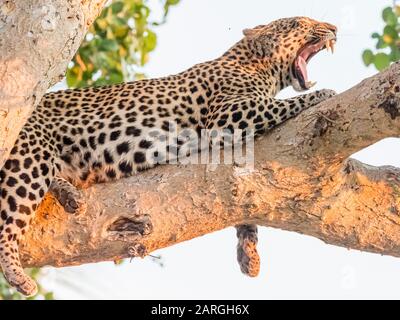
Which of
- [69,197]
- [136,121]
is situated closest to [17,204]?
[69,197]

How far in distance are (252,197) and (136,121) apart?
1254mm

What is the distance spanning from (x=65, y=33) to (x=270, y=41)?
3.72 metres

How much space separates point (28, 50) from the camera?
4.71 meters

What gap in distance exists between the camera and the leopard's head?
815 centimetres

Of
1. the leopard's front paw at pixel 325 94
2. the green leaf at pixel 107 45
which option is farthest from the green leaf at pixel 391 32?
the green leaf at pixel 107 45

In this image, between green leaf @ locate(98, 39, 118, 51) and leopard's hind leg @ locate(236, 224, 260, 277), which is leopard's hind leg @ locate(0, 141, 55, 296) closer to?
leopard's hind leg @ locate(236, 224, 260, 277)

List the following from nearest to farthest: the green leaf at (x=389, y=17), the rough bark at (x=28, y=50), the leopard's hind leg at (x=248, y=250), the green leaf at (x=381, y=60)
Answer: the rough bark at (x=28, y=50), the leopard's hind leg at (x=248, y=250), the green leaf at (x=381, y=60), the green leaf at (x=389, y=17)

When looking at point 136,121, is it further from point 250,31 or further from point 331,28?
point 331,28

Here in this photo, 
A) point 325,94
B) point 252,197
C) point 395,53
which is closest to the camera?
point 252,197

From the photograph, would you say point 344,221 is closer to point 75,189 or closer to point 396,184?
point 396,184

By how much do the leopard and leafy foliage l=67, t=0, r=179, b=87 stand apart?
2550 millimetres

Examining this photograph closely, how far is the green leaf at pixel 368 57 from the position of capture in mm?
8703

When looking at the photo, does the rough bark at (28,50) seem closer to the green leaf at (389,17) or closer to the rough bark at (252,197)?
the rough bark at (252,197)
